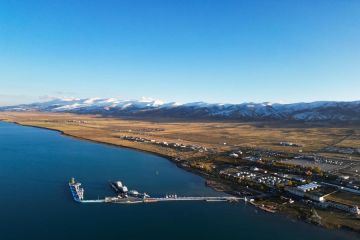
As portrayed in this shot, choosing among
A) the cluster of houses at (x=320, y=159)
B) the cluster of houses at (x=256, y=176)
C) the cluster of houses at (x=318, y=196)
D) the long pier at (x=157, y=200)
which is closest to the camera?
the cluster of houses at (x=318, y=196)

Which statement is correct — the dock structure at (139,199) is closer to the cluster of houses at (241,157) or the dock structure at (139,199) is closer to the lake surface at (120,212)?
the lake surface at (120,212)

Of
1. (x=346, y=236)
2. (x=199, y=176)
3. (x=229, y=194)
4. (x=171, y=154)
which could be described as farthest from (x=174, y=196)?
(x=171, y=154)

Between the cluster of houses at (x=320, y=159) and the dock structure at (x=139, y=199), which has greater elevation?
the cluster of houses at (x=320, y=159)

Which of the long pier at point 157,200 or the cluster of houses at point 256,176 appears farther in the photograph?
the cluster of houses at point 256,176

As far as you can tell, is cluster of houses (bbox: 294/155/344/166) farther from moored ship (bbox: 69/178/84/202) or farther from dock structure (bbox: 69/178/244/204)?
moored ship (bbox: 69/178/84/202)

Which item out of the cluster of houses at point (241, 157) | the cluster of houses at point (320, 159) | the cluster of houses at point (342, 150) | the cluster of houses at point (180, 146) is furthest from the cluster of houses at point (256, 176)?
the cluster of houses at point (342, 150)

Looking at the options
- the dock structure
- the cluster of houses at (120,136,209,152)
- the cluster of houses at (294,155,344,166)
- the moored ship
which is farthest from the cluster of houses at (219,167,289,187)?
the moored ship

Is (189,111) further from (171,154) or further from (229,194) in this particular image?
(229,194)

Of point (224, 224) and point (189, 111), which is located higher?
point (189, 111)
